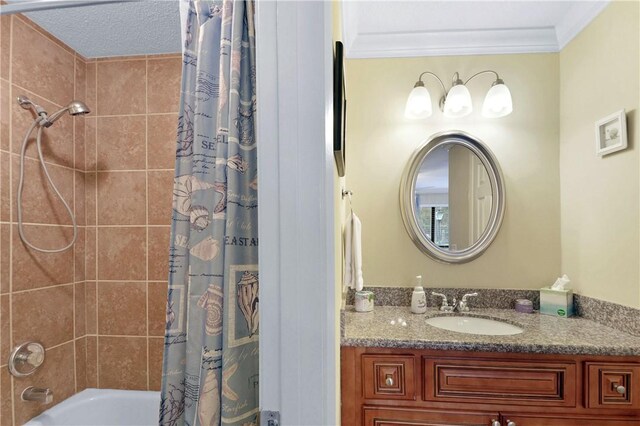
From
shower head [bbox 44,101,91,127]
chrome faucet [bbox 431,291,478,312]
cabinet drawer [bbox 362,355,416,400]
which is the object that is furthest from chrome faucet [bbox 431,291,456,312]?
shower head [bbox 44,101,91,127]

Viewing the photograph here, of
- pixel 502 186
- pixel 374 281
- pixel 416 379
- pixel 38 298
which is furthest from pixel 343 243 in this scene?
pixel 38 298

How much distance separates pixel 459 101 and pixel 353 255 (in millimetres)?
971

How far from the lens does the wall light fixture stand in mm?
1871

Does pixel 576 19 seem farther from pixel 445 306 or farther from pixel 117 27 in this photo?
pixel 117 27

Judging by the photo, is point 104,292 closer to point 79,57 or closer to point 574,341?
Answer: point 79,57

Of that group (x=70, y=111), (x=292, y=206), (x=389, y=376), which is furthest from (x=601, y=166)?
(x=70, y=111)

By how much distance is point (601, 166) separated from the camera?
5.42 ft

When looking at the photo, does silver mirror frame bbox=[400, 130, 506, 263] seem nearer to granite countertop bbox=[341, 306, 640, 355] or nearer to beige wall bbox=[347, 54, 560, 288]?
beige wall bbox=[347, 54, 560, 288]

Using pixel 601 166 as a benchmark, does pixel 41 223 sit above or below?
below

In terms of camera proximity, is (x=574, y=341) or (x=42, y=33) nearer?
(x=574, y=341)

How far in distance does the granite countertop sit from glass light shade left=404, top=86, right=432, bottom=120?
1070 millimetres

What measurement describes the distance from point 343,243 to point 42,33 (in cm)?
167

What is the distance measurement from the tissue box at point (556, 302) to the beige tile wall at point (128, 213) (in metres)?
1.93

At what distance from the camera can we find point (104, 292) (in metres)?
1.87
